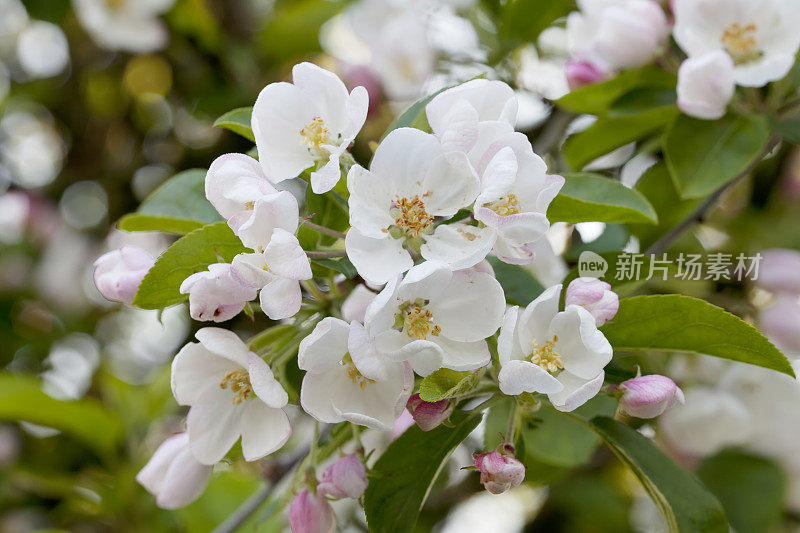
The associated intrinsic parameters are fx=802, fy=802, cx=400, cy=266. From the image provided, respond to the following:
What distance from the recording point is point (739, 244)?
1.56m

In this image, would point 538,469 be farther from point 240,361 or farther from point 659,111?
point 240,361

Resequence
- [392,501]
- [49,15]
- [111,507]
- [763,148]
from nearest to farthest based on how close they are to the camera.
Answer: [392,501] < [763,148] < [111,507] < [49,15]

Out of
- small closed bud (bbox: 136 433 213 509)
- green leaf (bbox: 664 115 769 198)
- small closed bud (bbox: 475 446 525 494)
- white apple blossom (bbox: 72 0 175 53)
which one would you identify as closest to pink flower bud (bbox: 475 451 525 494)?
small closed bud (bbox: 475 446 525 494)

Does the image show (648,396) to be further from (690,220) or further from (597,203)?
(690,220)

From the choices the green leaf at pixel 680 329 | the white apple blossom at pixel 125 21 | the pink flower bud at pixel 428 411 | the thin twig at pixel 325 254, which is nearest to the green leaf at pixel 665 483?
the green leaf at pixel 680 329

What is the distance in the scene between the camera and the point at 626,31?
1.12 meters

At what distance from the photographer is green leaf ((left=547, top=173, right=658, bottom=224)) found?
0.82 m

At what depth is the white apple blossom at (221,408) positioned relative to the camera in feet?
2.57

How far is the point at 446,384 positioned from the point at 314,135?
0.93ft

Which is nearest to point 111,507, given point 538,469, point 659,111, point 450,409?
point 538,469

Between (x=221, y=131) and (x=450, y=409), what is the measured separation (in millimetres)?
1448

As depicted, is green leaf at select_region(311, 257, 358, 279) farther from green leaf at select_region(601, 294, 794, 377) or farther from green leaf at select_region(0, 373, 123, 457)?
green leaf at select_region(0, 373, 123, 457)

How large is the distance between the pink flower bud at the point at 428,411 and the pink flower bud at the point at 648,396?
0.17 m

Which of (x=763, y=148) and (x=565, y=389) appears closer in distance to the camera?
(x=565, y=389)
